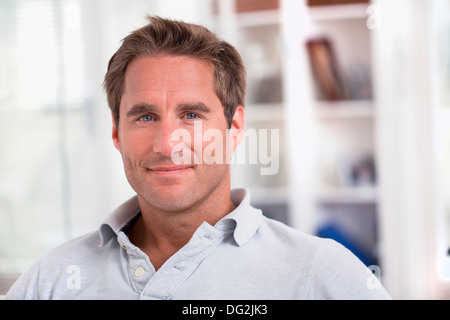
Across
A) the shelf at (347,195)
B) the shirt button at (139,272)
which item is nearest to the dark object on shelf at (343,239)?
the shelf at (347,195)

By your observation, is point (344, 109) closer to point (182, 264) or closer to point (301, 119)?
point (301, 119)

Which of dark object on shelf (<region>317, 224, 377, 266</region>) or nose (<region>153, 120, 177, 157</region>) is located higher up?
nose (<region>153, 120, 177, 157</region>)

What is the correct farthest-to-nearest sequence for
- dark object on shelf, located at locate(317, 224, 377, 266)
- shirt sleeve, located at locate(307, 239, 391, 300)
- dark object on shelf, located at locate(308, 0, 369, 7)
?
1. dark object on shelf, located at locate(308, 0, 369, 7)
2. dark object on shelf, located at locate(317, 224, 377, 266)
3. shirt sleeve, located at locate(307, 239, 391, 300)

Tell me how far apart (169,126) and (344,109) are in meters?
1.66

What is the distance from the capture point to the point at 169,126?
0.72 meters

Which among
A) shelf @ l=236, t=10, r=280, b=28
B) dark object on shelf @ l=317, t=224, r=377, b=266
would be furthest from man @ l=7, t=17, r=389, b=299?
shelf @ l=236, t=10, r=280, b=28

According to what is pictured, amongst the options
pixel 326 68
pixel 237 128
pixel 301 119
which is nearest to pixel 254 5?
pixel 326 68

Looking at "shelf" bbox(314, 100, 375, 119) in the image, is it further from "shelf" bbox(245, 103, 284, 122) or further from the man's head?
the man's head

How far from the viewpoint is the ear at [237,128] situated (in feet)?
2.61

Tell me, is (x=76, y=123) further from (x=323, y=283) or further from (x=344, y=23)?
(x=323, y=283)

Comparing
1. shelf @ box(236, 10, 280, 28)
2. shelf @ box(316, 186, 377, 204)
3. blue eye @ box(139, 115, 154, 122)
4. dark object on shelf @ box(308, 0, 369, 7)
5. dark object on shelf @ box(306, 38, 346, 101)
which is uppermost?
dark object on shelf @ box(308, 0, 369, 7)

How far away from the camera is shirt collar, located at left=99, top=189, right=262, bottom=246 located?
75cm

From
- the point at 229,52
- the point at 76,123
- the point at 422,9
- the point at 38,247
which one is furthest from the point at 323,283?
the point at 422,9

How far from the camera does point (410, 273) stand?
2.07m
